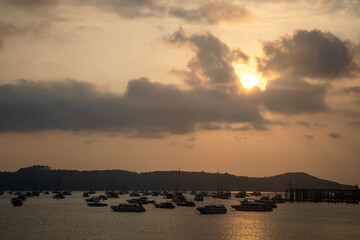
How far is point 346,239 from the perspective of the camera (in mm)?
87688

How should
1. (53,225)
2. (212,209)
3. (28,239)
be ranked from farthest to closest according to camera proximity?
1. (212,209)
2. (53,225)
3. (28,239)

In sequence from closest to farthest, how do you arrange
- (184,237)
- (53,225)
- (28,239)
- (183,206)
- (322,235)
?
(28,239) < (184,237) < (322,235) < (53,225) < (183,206)

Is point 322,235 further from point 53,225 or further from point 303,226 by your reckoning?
point 53,225

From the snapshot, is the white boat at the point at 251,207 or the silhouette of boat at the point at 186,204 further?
the silhouette of boat at the point at 186,204

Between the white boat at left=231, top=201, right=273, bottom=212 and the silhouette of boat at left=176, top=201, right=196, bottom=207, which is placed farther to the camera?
the silhouette of boat at left=176, top=201, right=196, bottom=207

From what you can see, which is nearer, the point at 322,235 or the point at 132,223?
the point at 322,235

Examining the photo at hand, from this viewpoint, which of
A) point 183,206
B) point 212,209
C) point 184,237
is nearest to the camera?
point 184,237

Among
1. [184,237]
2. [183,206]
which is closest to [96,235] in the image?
[184,237]

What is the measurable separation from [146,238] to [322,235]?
36606 millimetres

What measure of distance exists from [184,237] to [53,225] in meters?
33.9

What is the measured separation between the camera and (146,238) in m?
81.7

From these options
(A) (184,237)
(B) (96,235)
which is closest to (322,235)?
(A) (184,237)

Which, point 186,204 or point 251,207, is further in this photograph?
point 186,204

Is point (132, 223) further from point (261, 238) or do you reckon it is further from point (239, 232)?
point (261, 238)
